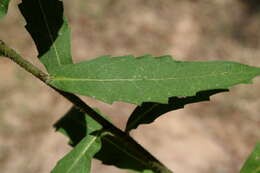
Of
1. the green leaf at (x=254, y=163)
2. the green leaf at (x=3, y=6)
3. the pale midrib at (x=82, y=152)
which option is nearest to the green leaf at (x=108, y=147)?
the pale midrib at (x=82, y=152)

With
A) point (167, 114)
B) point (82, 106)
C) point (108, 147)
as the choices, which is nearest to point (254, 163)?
point (108, 147)

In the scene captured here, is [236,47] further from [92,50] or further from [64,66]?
[64,66]

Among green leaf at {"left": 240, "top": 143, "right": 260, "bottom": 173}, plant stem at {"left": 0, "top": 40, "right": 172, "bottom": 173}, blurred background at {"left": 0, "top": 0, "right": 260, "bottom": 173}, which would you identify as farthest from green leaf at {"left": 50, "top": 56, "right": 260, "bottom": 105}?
blurred background at {"left": 0, "top": 0, "right": 260, "bottom": 173}

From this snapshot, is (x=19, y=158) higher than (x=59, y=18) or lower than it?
higher

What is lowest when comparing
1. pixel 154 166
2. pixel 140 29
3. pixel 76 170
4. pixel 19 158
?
pixel 76 170

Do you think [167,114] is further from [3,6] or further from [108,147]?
[3,6]

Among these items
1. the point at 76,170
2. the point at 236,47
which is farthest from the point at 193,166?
the point at 76,170
